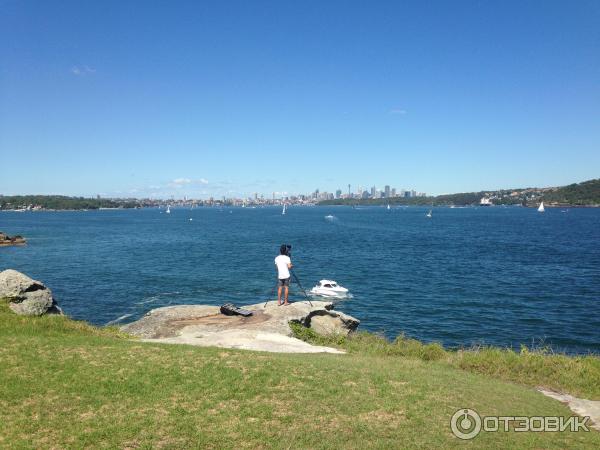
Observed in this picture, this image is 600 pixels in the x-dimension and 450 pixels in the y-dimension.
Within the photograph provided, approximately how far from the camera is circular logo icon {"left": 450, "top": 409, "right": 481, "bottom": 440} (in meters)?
8.73

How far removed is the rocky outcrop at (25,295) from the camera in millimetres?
17609

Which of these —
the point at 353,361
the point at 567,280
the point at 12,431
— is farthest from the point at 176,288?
the point at 567,280

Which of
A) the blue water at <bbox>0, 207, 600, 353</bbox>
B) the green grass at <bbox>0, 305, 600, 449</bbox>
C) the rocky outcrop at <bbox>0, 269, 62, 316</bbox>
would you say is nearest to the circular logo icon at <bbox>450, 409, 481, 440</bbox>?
the green grass at <bbox>0, 305, 600, 449</bbox>

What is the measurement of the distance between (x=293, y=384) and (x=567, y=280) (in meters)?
45.2

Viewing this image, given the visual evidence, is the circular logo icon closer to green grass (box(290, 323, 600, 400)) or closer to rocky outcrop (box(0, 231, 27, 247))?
green grass (box(290, 323, 600, 400))

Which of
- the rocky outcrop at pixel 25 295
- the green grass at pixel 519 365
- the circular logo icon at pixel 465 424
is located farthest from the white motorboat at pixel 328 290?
the circular logo icon at pixel 465 424

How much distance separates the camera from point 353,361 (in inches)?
535

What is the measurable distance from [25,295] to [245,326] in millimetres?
9295

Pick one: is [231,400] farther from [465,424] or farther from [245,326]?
[245,326]

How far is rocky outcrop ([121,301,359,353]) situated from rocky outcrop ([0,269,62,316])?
3.45 meters

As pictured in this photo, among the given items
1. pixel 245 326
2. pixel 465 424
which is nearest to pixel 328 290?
pixel 245 326

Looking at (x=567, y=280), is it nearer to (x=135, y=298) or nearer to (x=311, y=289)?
(x=311, y=289)

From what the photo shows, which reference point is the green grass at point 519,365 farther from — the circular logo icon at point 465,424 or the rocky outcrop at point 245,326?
the circular logo icon at point 465,424

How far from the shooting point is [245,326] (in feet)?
58.8
